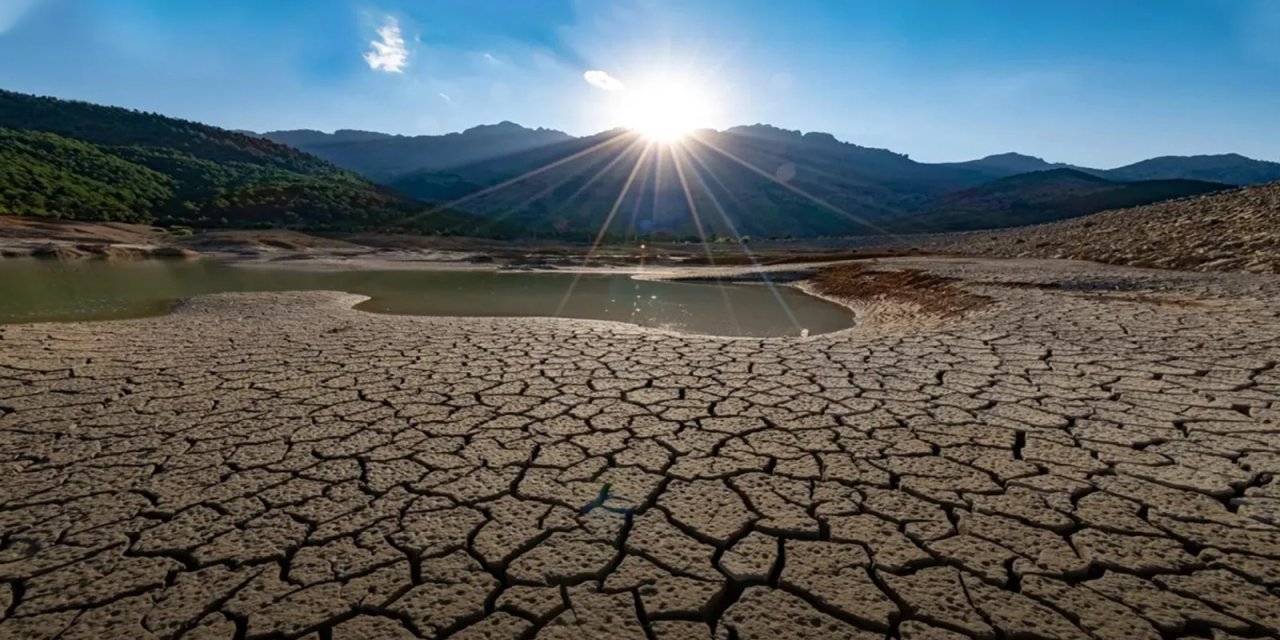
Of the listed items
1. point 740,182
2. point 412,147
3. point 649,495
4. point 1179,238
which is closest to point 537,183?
point 740,182

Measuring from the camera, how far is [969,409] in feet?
12.8

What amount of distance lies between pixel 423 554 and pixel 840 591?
1637 millimetres

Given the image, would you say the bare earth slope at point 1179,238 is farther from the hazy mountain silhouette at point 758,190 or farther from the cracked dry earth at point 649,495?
the hazy mountain silhouette at point 758,190

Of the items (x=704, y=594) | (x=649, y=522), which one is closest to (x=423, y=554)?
(x=649, y=522)

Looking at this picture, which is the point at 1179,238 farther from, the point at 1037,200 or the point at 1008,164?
the point at 1008,164

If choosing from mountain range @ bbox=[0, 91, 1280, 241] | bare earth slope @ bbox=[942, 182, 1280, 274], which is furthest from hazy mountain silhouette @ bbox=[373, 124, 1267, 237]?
bare earth slope @ bbox=[942, 182, 1280, 274]

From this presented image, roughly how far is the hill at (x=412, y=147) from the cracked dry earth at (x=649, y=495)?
384 ft

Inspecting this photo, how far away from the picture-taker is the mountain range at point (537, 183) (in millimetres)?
41469

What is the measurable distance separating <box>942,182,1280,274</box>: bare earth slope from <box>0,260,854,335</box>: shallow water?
25.5 ft

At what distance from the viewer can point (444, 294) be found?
13445mm

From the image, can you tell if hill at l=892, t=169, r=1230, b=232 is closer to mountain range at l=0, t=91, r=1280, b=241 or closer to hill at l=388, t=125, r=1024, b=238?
mountain range at l=0, t=91, r=1280, b=241

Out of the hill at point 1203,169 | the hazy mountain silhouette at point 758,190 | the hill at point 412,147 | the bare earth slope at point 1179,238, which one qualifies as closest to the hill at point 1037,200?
the hazy mountain silhouette at point 758,190

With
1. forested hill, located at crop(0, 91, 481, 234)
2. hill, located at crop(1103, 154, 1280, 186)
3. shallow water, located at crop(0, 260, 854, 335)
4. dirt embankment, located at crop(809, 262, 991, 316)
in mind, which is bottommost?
shallow water, located at crop(0, 260, 854, 335)

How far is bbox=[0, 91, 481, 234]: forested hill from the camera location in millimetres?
36000
